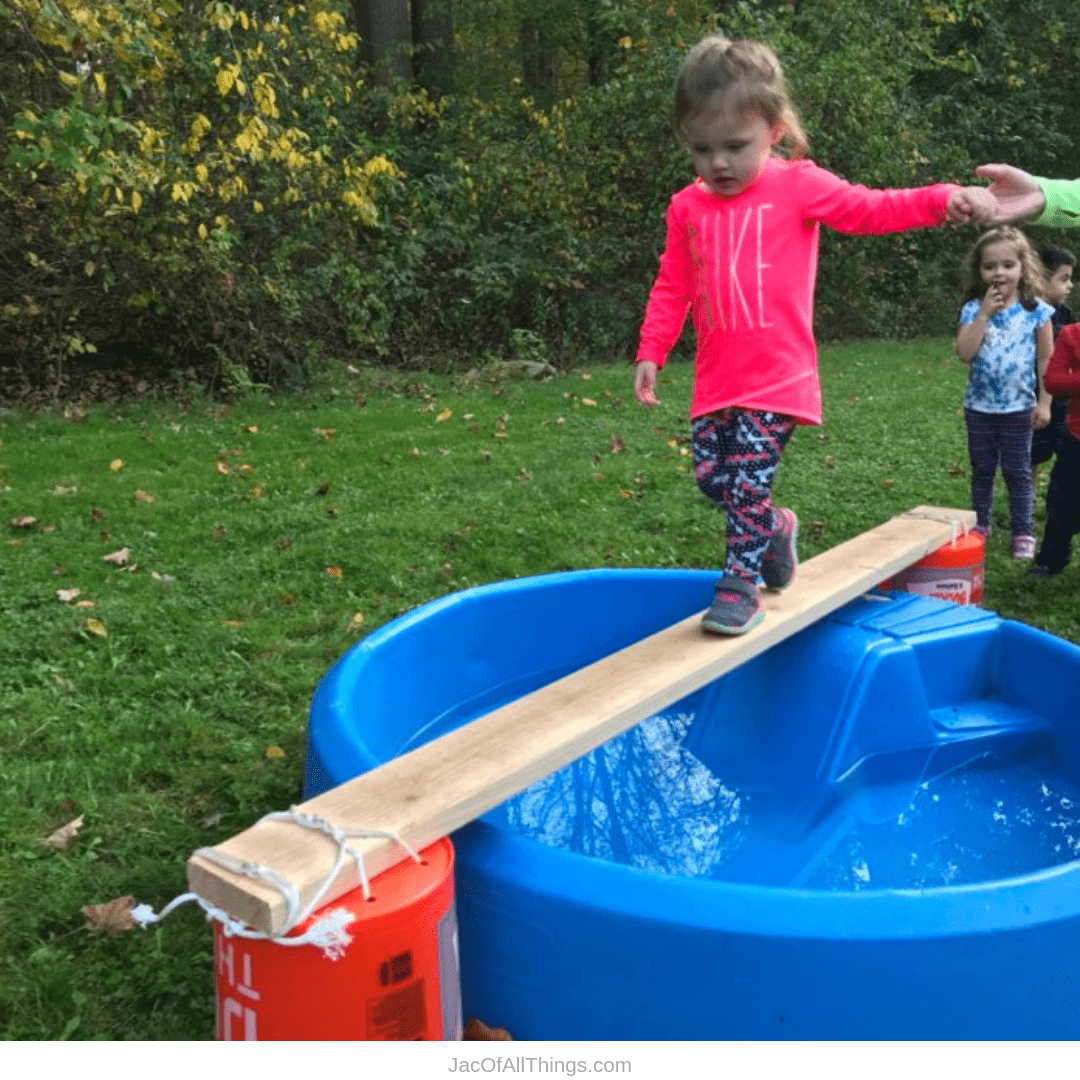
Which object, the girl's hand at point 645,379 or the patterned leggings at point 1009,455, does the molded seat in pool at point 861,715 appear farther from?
the patterned leggings at point 1009,455

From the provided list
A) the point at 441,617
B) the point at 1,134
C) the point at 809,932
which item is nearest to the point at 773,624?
the point at 441,617

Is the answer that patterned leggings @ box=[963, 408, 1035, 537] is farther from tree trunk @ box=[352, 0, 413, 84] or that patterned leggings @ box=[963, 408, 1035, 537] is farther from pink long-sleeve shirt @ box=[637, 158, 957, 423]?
tree trunk @ box=[352, 0, 413, 84]

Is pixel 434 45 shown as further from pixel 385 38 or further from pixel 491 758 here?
pixel 491 758

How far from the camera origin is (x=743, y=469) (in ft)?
10.8

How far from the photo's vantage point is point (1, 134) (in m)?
8.00

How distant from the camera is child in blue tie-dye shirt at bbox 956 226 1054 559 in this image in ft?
17.0

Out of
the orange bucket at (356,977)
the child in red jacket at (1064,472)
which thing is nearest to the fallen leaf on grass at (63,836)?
the orange bucket at (356,977)

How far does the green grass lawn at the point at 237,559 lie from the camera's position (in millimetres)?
2863

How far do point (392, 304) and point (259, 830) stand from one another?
31.0ft

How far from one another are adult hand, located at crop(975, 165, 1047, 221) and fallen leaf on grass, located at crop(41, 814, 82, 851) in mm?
2774

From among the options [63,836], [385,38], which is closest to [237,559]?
[63,836]

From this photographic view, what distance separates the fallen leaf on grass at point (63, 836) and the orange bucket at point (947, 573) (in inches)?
111

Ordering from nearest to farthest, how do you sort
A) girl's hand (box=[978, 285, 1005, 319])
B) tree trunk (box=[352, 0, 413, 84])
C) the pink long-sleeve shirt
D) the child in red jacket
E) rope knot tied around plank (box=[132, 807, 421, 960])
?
rope knot tied around plank (box=[132, 807, 421, 960]) → the pink long-sleeve shirt → the child in red jacket → girl's hand (box=[978, 285, 1005, 319]) → tree trunk (box=[352, 0, 413, 84])

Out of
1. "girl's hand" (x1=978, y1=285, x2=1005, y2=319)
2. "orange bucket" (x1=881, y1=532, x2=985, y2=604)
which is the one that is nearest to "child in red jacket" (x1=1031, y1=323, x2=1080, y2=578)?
"girl's hand" (x1=978, y1=285, x2=1005, y2=319)
